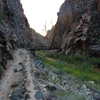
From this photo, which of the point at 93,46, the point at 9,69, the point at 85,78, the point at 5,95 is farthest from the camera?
the point at 93,46

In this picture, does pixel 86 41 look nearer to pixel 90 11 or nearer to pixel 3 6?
pixel 90 11

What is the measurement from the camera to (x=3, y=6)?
48.3 metres

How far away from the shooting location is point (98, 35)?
2603 centimetres

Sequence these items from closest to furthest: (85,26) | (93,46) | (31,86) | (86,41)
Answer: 1. (31,86)
2. (93,46)
3. (86,41)
4. (85,26)

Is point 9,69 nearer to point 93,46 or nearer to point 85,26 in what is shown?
point 93,46

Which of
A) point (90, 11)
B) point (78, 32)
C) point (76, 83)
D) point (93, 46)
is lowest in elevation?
point (76, 83)

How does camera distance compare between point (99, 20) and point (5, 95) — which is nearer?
point (5, 95)

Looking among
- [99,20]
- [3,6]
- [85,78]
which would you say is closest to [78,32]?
[99,20]

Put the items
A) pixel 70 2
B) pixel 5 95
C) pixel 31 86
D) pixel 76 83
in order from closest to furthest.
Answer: pixel 5 95, pixel 31 86, pixel 76 83, pixel 70 2

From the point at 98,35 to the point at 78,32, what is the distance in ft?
16.6

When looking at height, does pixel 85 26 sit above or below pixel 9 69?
above

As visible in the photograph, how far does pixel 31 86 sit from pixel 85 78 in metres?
5.15

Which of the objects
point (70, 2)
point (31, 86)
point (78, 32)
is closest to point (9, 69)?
point (31, 86)

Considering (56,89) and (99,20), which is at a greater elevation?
(99,20)
